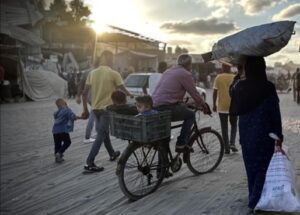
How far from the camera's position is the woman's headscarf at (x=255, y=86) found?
4258 mm

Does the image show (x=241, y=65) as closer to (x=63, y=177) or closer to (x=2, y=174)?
(x=63, y=177)

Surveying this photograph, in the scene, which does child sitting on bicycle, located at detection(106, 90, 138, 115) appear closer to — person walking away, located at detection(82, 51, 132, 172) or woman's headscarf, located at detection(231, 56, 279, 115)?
person walking away, located at detection(82, 51, 132, 172)

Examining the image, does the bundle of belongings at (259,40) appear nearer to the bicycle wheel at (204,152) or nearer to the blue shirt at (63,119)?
the bicycle wheel at (204,152)

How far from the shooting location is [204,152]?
6.55 metres

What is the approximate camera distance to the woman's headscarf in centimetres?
426

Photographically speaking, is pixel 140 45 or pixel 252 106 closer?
pixel 252 106

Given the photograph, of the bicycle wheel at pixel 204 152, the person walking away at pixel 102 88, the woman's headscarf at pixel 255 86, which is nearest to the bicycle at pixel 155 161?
the bicycle wheel at pixel 204 152

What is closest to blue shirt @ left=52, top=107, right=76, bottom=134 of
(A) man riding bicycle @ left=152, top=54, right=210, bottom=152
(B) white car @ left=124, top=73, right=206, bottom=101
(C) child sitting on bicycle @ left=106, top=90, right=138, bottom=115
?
(C) child sitting on bicycle @ left=106, top=90, right=138, bottom=115

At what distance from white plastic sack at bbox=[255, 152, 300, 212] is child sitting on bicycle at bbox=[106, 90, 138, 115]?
7.50 ft

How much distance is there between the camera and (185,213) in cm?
473

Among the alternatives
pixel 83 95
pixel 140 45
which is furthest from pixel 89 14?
pixel 83 95

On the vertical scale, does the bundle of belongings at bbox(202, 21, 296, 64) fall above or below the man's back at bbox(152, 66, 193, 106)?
above

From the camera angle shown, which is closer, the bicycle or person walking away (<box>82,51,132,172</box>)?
the bicycle

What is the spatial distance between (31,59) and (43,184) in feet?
66.3
